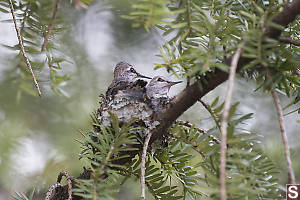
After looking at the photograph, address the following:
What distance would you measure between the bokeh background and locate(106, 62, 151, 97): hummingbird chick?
0.62ft

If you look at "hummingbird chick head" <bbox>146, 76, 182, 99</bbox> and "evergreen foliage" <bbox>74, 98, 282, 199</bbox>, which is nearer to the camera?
"evergreen foliage" <bbox>74, 98, 282, 199</bbox>

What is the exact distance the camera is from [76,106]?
67.7 inches

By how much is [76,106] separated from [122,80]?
377 millimetres

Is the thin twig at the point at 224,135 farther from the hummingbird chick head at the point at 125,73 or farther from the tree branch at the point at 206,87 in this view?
the hummingbird chick head at the point at 125,73

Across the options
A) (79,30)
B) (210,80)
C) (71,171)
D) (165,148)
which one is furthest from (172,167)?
(79,30)

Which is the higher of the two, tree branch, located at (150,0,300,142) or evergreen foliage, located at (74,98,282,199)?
tree branch, located at (150,0,300,142)

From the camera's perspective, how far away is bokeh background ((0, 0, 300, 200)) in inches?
58.2

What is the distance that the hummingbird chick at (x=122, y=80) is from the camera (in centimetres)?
140

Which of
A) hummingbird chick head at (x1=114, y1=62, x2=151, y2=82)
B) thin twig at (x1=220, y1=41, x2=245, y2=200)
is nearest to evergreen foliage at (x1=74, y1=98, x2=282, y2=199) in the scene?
thin twig at (x1=220, y1=41, x2=245, y2=200)

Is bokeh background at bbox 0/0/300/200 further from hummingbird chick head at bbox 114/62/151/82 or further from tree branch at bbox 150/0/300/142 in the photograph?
tree branch at bbox 150/0/300/142

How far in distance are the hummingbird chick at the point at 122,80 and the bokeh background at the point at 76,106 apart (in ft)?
0.62

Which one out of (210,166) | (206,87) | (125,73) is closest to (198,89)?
(206,87)

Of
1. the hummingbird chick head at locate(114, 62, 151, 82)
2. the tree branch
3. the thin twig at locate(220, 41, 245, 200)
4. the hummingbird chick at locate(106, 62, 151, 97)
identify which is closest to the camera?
the thin twig at locate(220, 41, 245, 200)

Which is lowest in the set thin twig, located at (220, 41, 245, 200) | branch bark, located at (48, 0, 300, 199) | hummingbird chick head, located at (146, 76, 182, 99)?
thin twig, located at (220, 41, 245, 200)
